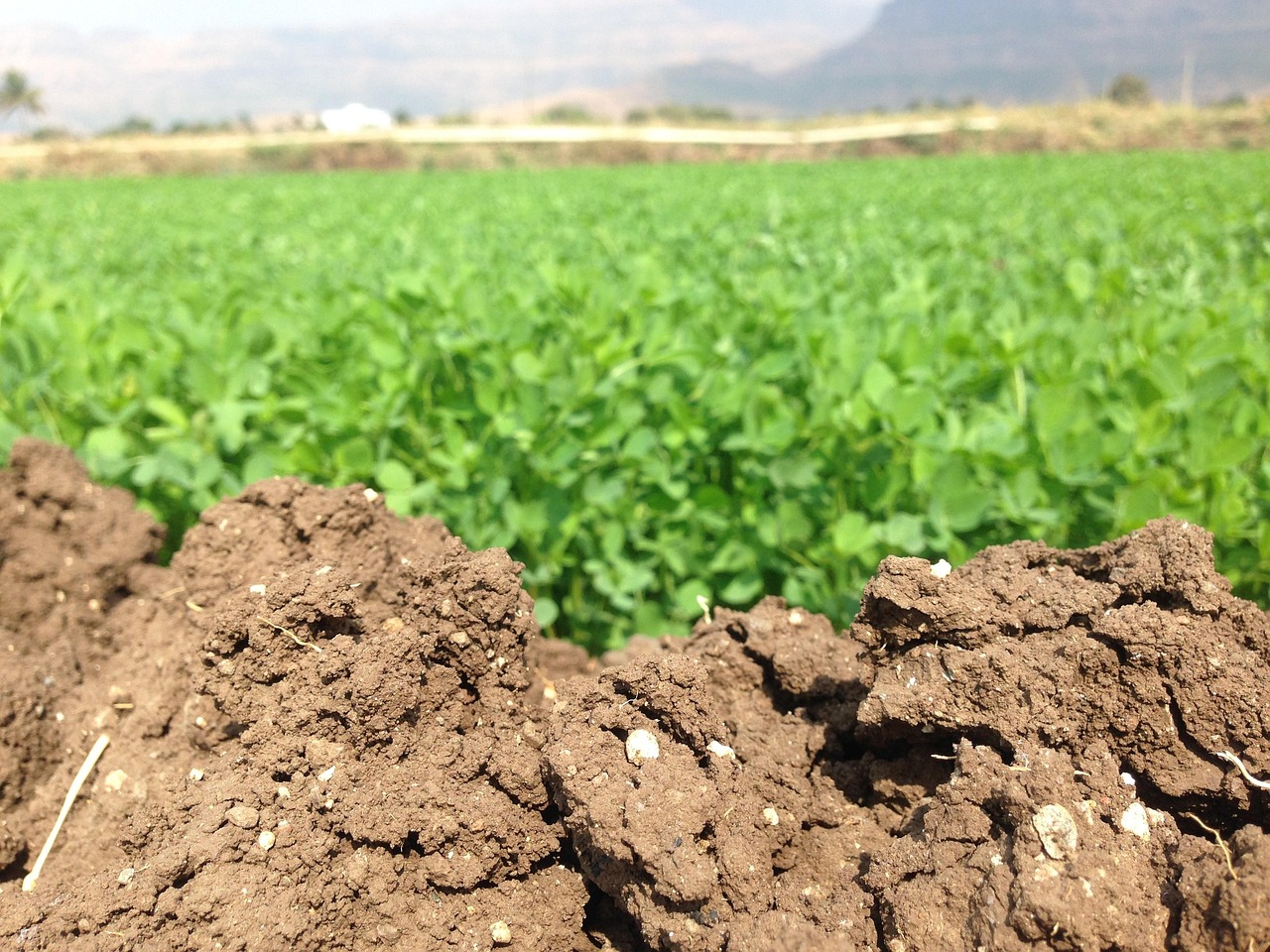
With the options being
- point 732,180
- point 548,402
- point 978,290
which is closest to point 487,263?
point 978,290

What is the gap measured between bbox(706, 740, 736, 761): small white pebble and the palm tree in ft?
329

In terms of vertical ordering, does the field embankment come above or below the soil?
below

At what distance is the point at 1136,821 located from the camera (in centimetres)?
117

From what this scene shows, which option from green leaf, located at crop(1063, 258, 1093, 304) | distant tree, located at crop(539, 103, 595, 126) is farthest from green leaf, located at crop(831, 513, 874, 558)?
distant tree, located at crop(539, 103, 595, 126)

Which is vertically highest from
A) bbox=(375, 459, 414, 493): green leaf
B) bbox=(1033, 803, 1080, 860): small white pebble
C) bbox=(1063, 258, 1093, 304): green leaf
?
bbox=(1033, 803, 1080, 860): small white pebble

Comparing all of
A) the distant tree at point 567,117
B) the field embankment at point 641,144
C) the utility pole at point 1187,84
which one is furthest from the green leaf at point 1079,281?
the distant tree at point 567,117

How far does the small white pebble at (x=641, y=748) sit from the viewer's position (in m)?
1.33

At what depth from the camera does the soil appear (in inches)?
45.7

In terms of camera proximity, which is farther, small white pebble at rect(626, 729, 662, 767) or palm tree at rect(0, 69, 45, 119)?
palm tree at rect(0, 69, 45, 119)

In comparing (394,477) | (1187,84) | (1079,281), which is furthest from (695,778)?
(1187,84)

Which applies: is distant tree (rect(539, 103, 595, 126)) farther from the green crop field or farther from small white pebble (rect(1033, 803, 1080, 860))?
small white pebble (rect(1033, 803, 1080, 860))

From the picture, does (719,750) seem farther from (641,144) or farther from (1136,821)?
(641,144)

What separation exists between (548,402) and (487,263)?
4.58 metres

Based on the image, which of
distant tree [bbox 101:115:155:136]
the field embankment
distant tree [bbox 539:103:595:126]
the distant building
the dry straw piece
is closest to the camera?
the dry straw piece
